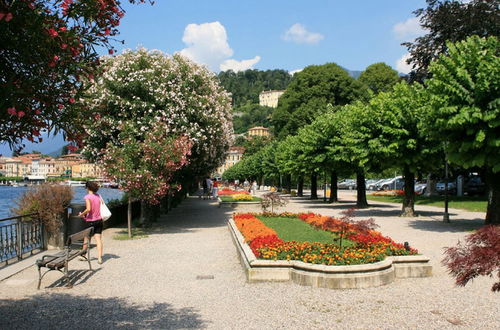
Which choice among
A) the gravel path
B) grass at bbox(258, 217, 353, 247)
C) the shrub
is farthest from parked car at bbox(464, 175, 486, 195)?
the shrub

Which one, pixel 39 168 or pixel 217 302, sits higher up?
pixel 39 168

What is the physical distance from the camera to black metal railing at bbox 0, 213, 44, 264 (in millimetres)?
11203

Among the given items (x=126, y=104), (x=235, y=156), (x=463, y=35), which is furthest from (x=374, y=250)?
(x=235, y=156)

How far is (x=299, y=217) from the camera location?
801 inches

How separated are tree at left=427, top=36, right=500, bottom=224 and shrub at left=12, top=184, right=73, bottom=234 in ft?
37.8

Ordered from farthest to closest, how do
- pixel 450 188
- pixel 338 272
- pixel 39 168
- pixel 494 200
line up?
pixel 39 168
pixel 450 188
pixel 494 200
pixel 338 272

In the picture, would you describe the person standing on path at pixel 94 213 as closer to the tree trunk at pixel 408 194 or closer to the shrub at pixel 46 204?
the shrub at pixel 46 204

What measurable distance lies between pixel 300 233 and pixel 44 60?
11.1m

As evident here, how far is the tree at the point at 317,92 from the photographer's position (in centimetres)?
4962

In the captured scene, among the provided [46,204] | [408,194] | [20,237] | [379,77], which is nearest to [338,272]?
[20,237]

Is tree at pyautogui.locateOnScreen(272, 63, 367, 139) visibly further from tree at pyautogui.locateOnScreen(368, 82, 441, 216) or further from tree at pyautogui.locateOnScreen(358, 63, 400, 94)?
tree at pyautogui.locateOnScreen(368, 82, 441, 216)

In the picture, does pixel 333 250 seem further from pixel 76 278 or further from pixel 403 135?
pixel 403 135

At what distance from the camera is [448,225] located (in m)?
19.0

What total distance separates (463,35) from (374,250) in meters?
24.4
